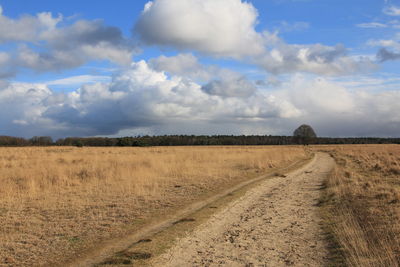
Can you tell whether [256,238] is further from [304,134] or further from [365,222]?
[304,134]

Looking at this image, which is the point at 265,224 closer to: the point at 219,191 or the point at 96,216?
the point at 96,216

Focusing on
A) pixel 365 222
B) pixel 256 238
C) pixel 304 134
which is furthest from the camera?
pixel 304 134

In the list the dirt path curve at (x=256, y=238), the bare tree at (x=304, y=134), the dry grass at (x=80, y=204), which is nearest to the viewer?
the dirt path curve at (x=256, y=238)

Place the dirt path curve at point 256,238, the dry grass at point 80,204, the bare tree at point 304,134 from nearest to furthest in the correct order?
the dirt path curve at point 256,238 < the dry grass at point 80,204 < the bare tree at point 304,134

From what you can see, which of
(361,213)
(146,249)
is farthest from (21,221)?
(361,213)

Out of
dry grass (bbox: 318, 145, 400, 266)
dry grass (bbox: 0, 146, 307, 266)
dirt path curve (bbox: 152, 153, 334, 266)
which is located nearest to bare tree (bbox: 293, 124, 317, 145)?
dry grass (bbox: 0, 146, 307, 266)

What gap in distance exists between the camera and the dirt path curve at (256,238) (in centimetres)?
777

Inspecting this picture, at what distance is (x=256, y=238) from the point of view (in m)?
9.52

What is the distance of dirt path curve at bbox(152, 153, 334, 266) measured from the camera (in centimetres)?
777

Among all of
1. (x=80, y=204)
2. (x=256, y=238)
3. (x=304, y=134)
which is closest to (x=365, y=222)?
(x=256, y=238)

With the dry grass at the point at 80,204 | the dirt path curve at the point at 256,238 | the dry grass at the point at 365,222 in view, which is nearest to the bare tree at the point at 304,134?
the dry grass at the point at 80,204

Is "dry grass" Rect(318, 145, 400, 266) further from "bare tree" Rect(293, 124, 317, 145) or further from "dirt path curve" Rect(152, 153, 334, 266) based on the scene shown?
"bare tree" Rect(293, 124, 317, 145)

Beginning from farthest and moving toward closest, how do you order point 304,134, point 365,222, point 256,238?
point 304,134, point 365,222, point 256,238

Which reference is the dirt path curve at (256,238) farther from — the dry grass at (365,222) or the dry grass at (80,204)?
the dry grass at (80,204)
